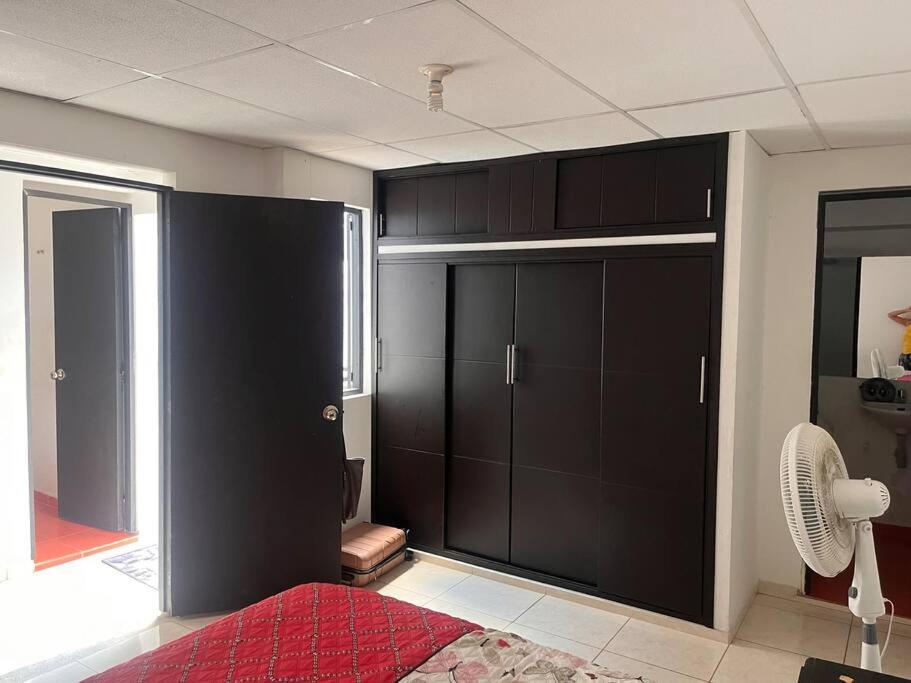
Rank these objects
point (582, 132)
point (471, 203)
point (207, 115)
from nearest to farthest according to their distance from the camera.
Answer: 1. point (207, 115)
2. point (582, 132)
3. point (471, 203)

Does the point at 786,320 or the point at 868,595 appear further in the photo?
the point at 786,320

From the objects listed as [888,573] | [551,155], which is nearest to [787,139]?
[551,155]

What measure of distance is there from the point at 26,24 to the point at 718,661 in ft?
11.7

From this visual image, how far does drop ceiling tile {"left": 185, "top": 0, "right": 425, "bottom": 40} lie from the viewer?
6.06 feet

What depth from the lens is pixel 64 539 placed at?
4.34 meters

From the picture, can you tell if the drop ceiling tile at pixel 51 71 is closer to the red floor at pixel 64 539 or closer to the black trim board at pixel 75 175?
the black trim board at pixel 75 175

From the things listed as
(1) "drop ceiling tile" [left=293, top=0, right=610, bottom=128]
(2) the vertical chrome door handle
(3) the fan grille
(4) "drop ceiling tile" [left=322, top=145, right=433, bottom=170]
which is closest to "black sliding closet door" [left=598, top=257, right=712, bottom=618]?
(2) the vertical chrome door handle

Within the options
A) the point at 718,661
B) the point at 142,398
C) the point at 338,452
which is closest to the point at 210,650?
the point at 338,452

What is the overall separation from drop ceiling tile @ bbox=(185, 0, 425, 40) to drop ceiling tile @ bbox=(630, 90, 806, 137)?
54.4 inches

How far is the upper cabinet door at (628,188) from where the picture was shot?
3.45 m

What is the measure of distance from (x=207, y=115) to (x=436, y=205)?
1.46 m

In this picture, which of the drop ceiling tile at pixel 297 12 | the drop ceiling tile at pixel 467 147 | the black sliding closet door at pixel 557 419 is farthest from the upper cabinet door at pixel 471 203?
the drop ceiling tile at pixel 297 12

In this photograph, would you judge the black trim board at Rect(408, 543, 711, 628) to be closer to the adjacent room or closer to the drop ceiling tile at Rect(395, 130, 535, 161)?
the adjacent room

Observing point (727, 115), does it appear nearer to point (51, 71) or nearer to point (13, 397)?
point (51, 71)
